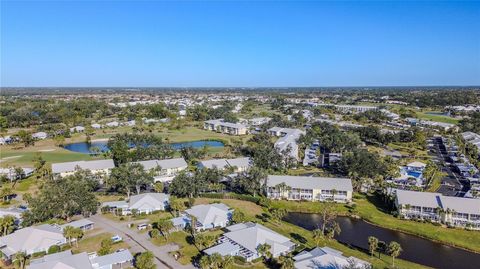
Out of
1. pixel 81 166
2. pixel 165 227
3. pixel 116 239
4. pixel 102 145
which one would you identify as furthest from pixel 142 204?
pixel 102 145

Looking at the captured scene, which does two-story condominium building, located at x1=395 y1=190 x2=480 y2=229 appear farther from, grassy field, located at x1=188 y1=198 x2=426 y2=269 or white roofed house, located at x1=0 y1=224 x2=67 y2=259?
white roofed house, located at x1=0 y1=224 x2=67 y2=259

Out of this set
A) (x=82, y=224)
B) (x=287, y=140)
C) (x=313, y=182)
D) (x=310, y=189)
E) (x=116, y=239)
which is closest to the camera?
(x=116, y=239)

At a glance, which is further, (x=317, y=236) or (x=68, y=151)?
(x=68, y=151)

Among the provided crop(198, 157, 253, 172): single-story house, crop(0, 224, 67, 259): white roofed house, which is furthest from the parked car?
crop(198, 157, 253, 172): single-story house

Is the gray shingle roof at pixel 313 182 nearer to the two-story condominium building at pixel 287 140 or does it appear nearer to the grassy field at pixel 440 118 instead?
the two-story condominium building at pixel 287 140

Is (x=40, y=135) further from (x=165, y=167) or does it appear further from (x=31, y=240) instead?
(x=31, y=240)

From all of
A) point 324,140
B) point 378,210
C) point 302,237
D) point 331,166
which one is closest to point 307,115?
point 324,140

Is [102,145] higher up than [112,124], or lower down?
lower down

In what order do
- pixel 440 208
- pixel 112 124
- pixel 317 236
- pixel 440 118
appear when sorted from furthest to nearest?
pixel 440 118
pixel 112 124
pixel 440 208
pixel 317 236
